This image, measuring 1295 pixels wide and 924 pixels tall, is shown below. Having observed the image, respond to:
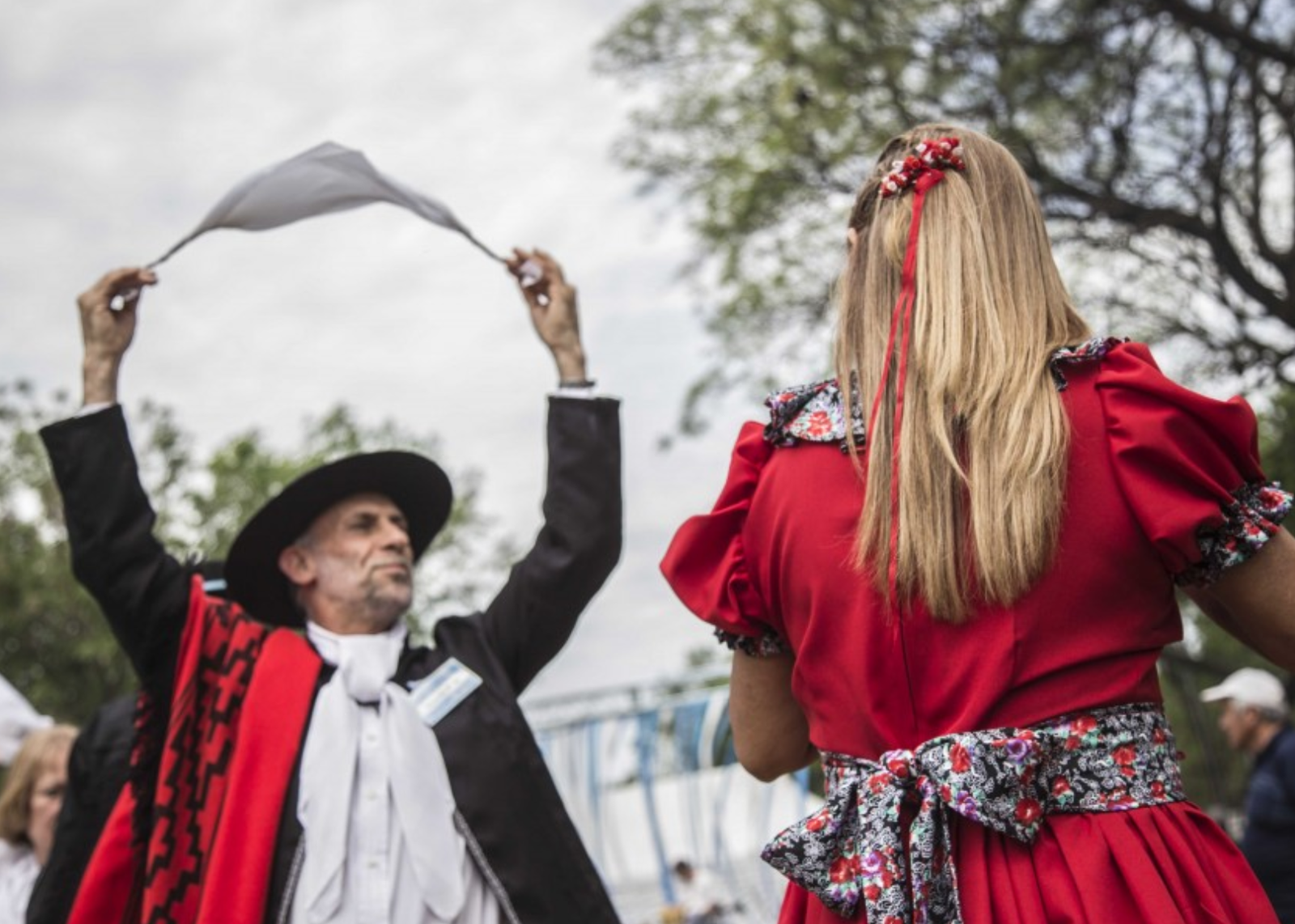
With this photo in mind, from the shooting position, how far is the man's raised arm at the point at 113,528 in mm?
3605

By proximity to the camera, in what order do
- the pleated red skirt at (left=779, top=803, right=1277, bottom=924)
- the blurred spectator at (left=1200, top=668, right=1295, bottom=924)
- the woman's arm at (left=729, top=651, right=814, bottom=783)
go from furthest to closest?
1. the blurred spectator at (left=1200, top=668, right=1295, bottom=924)
2. the woman's arm at (left=729, top=651, right=814, bottom=783)
3. the pleated red skirt at (left=779, top=803, right=1277, bottom=924)

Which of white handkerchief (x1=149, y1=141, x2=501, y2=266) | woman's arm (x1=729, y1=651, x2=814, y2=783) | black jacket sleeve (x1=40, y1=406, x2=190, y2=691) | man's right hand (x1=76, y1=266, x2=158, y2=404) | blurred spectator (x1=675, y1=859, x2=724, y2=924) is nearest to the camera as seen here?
woman's arm (x1=729, y1=651, x2=814, y2=783)

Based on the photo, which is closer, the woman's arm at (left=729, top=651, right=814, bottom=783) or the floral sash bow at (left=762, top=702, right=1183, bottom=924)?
the floral sash bow at (left=762, top=702, right=1183, bottom=924)

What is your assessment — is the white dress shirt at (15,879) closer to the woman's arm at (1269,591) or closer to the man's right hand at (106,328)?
the man's right hand at (106,328)

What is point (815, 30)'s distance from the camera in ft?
42.9

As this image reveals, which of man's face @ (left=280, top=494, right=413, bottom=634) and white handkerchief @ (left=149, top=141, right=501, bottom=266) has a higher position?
white handkerchief @ (left=149, top=141, right=501, bottom=266)

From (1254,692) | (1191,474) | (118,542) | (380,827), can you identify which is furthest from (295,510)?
(1254,692)

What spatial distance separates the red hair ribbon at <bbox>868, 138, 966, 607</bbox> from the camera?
2.02 meters

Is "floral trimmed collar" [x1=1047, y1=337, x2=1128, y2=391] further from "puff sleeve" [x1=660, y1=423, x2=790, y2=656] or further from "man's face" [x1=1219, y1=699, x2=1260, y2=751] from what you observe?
"man's face" [x1=1219, y1=699, x2=1260, y2=751]

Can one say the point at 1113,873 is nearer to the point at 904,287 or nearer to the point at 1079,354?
the point at 1079,354

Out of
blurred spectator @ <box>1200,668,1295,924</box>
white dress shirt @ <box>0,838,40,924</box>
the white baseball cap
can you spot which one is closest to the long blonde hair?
white dress shirt @ <box>0,838,40,924</box>

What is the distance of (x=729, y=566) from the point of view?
224 cm

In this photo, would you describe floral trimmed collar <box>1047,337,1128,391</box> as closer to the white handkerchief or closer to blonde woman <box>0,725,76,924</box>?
the white handkerchief

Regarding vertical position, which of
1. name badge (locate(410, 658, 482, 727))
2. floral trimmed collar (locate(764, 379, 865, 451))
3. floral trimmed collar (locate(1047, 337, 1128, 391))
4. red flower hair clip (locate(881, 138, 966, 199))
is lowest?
name badge (locate(410, 658, 482, 727))
